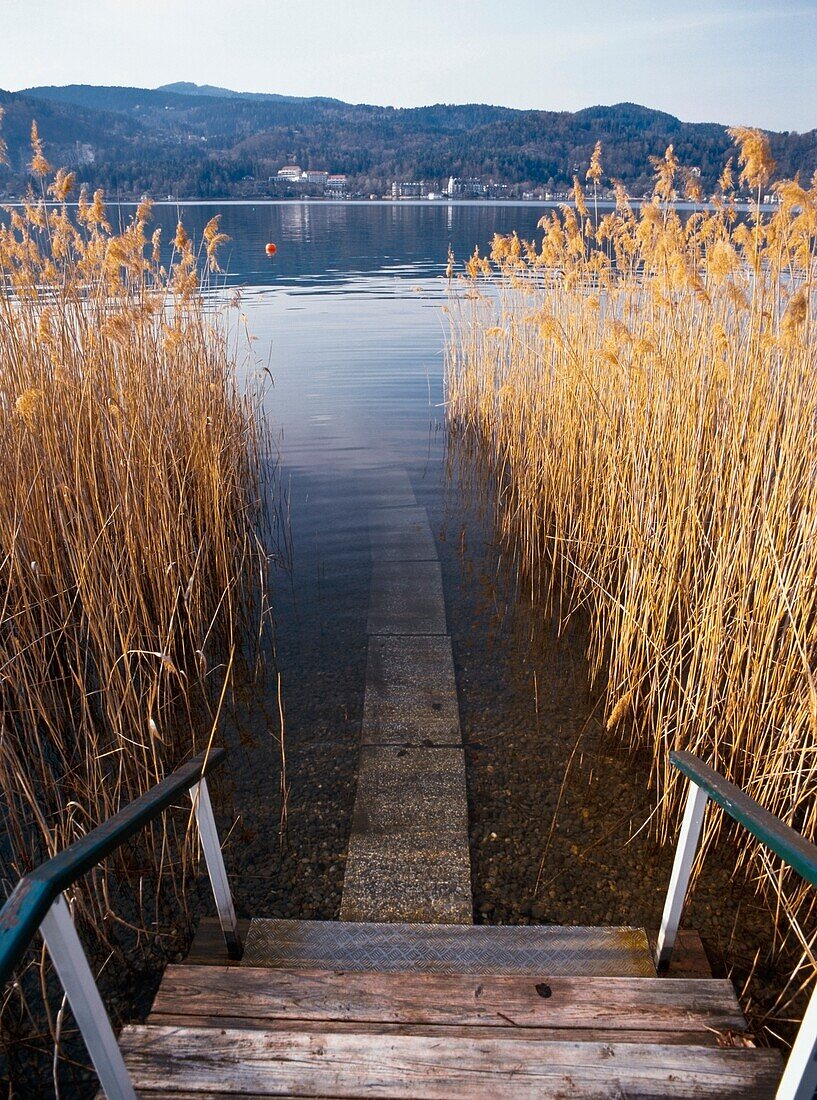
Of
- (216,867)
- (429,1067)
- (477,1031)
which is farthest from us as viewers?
(216,867)

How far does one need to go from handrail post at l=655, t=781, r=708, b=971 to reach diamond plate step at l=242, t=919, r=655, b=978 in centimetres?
9

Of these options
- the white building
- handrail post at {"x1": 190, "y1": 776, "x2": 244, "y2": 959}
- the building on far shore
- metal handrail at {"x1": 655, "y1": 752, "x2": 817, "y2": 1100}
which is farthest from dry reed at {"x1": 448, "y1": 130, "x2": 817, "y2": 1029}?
the white building

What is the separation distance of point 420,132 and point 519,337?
160 m

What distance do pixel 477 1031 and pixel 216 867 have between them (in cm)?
77

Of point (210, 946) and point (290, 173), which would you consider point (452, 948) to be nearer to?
point (210, 946)

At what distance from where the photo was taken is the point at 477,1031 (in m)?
1.63

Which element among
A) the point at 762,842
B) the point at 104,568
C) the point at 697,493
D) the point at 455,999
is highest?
the point at 697,493

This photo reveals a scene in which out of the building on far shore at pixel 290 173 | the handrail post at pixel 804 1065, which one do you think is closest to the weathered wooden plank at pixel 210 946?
the handrail post at pixel 804 1065

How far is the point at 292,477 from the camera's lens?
6.82 metres

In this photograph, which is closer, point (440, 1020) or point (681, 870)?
point (440, 1020)

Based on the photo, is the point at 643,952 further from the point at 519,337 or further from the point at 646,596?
the point at 519,337

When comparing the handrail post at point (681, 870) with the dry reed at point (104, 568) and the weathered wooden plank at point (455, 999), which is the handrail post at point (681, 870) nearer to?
the weathered wooden plank at point (455, 999)

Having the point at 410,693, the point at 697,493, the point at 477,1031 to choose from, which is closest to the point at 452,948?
the point at 477,1031

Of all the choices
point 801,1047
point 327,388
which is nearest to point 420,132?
point 327,388
